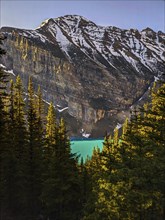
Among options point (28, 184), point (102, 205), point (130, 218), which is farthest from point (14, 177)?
point (130, 218)

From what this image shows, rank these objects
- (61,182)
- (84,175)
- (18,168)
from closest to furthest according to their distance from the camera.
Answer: (61,182) < (18,168) < (84,175)

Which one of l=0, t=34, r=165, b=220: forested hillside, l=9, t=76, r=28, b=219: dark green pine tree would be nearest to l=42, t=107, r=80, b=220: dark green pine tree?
l=0, t=34, r=165, b=220: forested hillside

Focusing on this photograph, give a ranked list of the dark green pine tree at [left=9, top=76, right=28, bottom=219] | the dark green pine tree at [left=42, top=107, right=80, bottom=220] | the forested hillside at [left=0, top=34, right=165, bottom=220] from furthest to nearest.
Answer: the dark green pine tree at [left=9, top=76, right=28, bottom=219]
the dark green pine tree at [left=42, top=107, right=80, bottom=220]
the forested hillside at [left=0, top=34, right=165, bottom=220]

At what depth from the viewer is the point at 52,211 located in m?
31.4

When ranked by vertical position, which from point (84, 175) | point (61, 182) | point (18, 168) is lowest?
point (84, 175)

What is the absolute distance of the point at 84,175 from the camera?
32.5 metres

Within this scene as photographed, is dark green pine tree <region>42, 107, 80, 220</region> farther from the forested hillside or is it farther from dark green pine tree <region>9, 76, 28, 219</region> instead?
dark green pine tree <region>9, 76, 28, 219</region>

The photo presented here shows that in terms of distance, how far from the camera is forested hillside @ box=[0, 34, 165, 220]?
53.0 ft

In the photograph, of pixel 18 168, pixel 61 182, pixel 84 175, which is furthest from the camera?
pixel 84 175

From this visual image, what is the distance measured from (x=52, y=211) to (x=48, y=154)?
723cm

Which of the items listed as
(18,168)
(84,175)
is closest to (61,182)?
(84,175)

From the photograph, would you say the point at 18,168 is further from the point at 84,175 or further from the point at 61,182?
the point at 84,175

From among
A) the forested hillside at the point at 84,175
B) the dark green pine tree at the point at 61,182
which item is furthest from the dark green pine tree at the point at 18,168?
the dark green pine tree at the point at 61,182

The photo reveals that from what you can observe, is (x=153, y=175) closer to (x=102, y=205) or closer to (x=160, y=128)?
(x=160, y=128)
